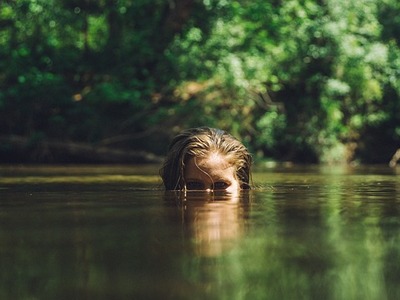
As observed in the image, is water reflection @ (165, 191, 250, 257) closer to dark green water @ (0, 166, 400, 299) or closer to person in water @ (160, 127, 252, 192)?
dark green water @ (0, 166, 400, 299)

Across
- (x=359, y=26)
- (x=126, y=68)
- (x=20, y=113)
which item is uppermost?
(x=359, y=26)

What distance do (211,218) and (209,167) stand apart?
6.16 feet

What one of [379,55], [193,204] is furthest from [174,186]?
[379,55]

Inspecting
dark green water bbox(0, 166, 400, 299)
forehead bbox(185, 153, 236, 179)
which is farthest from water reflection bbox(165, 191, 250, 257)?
forehead bbox(185, 153, 236, 179)

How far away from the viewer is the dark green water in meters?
1.32

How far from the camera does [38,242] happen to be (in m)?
2.04

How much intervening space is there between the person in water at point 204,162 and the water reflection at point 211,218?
0.21 m

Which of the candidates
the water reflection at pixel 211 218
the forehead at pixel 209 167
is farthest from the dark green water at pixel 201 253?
the forehead at pixel 209 167

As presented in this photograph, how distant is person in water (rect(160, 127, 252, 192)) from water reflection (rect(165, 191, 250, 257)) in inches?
8.3

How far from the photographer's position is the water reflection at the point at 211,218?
6.35 ft

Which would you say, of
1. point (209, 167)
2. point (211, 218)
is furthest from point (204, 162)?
point (211, 218)

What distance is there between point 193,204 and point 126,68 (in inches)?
609

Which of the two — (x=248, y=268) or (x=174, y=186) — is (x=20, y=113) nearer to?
(x=174, y=186)

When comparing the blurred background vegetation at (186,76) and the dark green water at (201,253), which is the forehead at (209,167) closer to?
the dark green water at (201,253)
